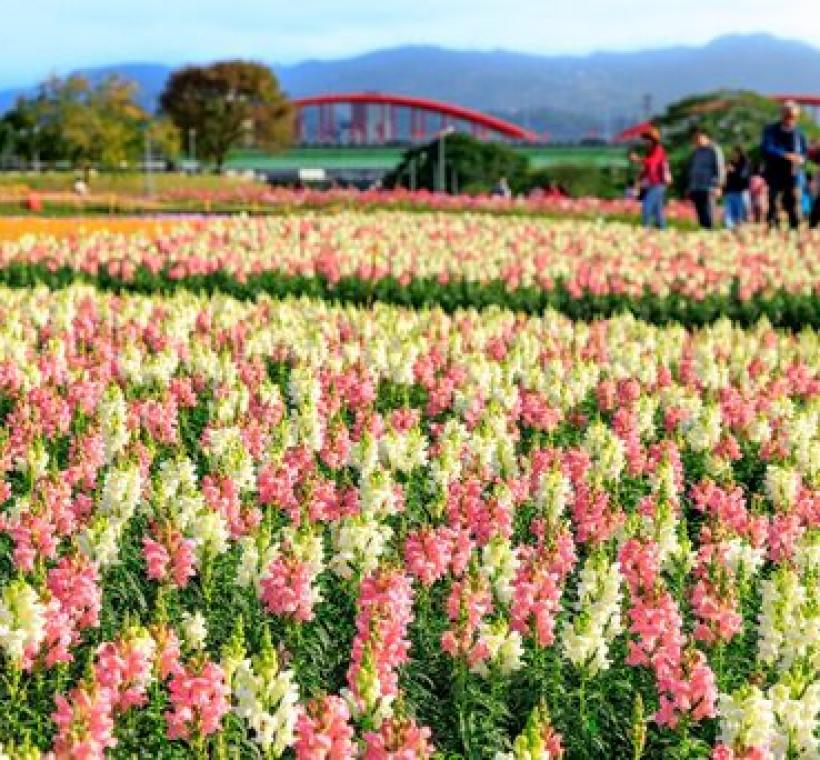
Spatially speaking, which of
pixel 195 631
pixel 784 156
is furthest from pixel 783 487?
pixel 784 156

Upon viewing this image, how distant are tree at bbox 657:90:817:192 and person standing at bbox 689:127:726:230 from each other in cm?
1561

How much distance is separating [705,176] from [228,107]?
70.5 metres

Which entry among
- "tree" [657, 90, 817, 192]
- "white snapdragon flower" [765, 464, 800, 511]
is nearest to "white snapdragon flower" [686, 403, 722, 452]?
"white snapdragon flower" [765, 464, 800, 511]

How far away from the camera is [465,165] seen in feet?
133

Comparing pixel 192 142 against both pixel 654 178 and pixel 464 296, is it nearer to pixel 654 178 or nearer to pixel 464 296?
pixel 654 178

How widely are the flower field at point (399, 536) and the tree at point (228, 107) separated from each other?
3192 inches

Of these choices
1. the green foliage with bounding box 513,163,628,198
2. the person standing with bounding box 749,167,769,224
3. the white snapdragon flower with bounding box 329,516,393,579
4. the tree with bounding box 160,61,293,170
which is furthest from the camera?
the tree with bounding box 160,61,293,170

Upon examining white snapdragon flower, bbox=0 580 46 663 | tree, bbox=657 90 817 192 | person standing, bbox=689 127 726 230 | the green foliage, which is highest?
tree, bbox=657 90 817 192

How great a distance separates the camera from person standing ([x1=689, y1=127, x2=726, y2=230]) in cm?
2245

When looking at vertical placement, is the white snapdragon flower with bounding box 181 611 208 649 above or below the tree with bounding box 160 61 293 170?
below

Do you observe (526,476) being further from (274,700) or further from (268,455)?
(274,700)

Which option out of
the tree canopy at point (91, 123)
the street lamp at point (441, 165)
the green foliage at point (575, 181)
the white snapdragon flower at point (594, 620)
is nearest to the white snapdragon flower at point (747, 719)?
the white snapdragon flower at point (594, 620)

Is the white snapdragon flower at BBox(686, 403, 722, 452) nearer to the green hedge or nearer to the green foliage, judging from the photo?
the green hedge

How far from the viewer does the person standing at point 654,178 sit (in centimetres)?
2192
